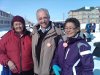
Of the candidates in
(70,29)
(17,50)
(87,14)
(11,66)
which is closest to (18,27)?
(17,50)

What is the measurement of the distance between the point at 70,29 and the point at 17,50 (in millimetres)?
840

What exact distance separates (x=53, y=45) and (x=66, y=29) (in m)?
0.29

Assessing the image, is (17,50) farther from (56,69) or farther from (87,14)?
(87,14)

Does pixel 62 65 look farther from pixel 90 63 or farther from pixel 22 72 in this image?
pixel 22 72

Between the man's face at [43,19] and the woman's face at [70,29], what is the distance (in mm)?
339

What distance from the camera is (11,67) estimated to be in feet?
11.2

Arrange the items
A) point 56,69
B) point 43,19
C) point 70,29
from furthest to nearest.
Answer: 1. point 43,19
2. point 56,69
3. point 70,29

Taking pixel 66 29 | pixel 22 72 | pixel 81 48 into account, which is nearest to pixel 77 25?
pixel 66 29

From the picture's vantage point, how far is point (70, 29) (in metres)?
3.02

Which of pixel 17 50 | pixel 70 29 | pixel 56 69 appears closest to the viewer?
pixel 70 29

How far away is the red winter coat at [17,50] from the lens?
3.43 m

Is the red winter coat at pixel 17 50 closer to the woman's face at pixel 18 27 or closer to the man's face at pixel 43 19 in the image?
the woman's face at pixel 18 27

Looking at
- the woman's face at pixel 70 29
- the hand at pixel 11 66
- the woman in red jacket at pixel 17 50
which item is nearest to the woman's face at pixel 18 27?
the woman in red jacket at pixel 17 50

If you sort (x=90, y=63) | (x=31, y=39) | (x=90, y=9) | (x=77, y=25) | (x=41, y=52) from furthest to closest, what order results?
(x=90, y=9), (x=31, y=39), (x=41, y=52), (x=77, y=25), (x=90, y=63)
